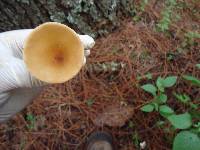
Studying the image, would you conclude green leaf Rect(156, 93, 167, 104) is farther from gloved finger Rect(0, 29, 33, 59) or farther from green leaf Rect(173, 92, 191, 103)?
gloved finger Rect(0, 29, 33, 59)

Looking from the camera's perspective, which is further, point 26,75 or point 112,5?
point 112,5

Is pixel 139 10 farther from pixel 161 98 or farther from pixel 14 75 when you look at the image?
pixel 14 75

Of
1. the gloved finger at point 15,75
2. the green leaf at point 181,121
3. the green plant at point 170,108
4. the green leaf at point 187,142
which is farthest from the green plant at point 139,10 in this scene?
the gloved finger at point 15,75

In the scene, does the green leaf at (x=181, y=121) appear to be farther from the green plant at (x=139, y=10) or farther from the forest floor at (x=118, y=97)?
the green plant at (x=139, y=10)

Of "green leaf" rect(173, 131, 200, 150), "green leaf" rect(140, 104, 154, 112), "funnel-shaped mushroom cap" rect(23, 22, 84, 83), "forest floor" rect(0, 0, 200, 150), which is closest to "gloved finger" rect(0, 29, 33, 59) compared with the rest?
"funnel-shaped mushroom cap" rect(23, 22, 84, 83)

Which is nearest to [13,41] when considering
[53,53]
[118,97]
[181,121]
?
[53,53]

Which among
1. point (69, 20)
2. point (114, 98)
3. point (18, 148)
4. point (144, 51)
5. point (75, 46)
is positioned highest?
point (75, 46)

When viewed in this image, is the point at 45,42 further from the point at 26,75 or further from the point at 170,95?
the point at 170,95

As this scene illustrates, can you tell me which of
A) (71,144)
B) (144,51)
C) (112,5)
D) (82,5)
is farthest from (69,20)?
(71,144)
